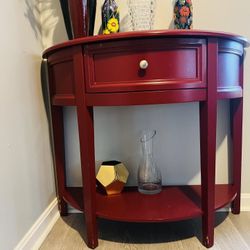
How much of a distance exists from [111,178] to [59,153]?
0.26m

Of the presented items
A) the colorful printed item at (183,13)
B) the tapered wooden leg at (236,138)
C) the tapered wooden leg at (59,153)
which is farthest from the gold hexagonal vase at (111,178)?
the colorful printed item at (183,13)

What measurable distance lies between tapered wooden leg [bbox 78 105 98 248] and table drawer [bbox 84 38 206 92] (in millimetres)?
125

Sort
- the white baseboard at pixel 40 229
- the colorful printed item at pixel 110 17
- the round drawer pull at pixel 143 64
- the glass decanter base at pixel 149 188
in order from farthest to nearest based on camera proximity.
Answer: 1. the glass decanter base at pixel 149 188
2. the colorful printed item at pixel 110 17
3. the white baseboard at pixel 40 229
4. the round drawer pull at pixel 143 64

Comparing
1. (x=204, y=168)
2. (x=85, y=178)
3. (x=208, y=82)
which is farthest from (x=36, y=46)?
(x=204, y=168)

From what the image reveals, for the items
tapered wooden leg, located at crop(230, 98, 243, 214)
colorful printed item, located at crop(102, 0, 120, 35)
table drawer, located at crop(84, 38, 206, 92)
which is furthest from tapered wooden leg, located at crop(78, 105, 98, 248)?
tapered wooden leg, located at crop(230, 98, 243, 214)

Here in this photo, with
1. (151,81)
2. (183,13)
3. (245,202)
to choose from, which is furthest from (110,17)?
(245,202)

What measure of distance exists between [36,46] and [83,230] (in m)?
0.78

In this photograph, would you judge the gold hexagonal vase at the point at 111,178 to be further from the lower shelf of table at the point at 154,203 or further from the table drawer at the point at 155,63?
the table drawer at the point at 155,63

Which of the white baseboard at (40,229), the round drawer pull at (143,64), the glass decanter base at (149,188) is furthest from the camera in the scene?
the glass decanter base at (149,188)

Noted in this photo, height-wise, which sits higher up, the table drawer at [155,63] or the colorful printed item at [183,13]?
the colorful printed item at [183,13]

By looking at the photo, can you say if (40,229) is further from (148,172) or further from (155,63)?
(155,63)

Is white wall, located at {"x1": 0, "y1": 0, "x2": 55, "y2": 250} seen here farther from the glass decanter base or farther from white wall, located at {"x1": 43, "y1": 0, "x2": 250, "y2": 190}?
the glass decanter base

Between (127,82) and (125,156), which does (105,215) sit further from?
(127,82)

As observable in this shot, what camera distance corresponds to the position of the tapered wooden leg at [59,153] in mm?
1203
